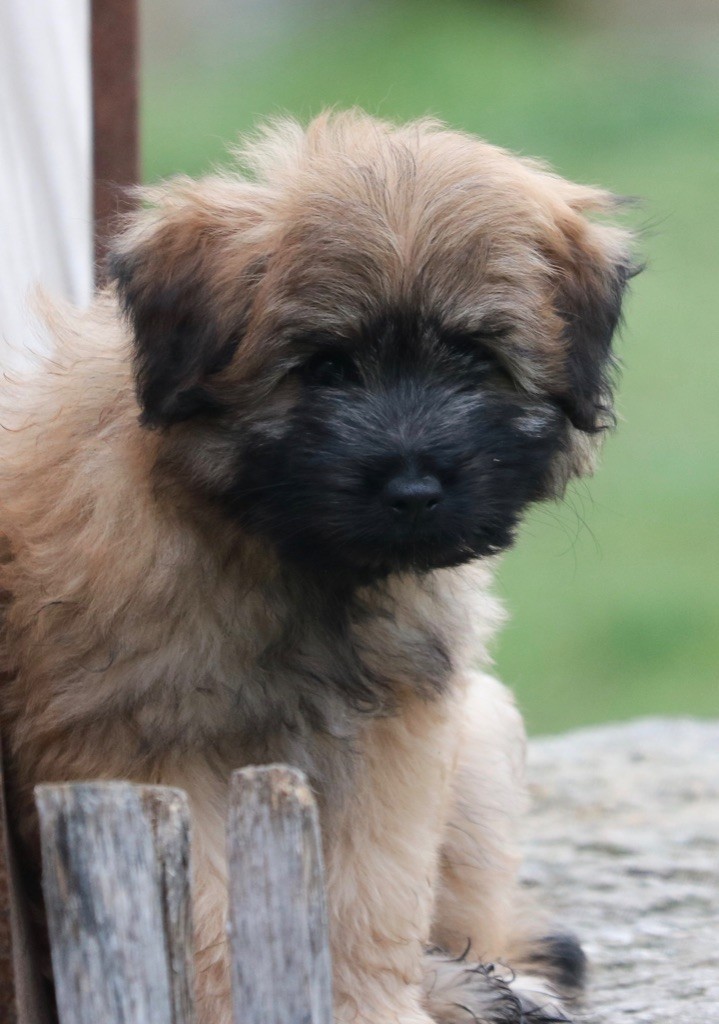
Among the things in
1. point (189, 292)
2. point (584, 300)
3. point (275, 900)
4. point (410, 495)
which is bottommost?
point (275, 900)

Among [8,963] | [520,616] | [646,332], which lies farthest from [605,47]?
[8,963]

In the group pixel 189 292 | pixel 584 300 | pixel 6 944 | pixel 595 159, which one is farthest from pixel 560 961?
pixel 595 159

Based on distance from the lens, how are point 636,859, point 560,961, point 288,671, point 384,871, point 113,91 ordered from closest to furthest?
point 288,671 < point 384,871 < point 560,961 < point 636,859 < point 113,91

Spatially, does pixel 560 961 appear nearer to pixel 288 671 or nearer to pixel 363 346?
pixel 288 671

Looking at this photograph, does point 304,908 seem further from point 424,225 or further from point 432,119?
point 432,119

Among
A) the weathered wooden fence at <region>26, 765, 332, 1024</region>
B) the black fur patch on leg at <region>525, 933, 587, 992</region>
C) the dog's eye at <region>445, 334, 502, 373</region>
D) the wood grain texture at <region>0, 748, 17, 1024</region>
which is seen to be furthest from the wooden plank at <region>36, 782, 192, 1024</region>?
the black fur patch on leg at <region>525, 933, 587, 992</region>

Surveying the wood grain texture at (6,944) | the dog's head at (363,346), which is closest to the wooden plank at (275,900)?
the wood grain texture at (6,944)
